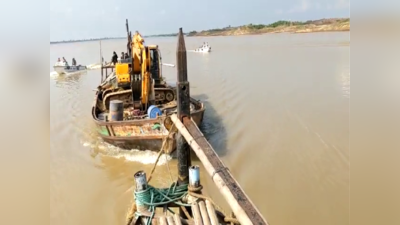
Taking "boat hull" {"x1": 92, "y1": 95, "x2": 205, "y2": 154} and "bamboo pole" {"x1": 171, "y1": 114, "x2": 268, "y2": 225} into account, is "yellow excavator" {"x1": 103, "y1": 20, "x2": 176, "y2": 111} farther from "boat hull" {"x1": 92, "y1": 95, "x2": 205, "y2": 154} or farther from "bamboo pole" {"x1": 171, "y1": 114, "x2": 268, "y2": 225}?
"bamboo pole" {"x1": 171, "y1": 114, "x2": 268, "y2": 225}

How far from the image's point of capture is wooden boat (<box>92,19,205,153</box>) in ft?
29.4

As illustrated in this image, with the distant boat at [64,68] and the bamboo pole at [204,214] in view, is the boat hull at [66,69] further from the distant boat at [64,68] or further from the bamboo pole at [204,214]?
the bamboo pole at [204,214]

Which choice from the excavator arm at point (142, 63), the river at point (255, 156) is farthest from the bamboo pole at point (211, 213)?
the excavator arm at point (142, 63)

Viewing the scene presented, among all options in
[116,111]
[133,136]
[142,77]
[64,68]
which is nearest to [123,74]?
[142,77]

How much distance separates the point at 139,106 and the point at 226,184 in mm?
7958

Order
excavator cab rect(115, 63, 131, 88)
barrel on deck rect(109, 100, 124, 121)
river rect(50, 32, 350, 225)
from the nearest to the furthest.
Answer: river rect(50, 32, 350, 225), barrel on deck rect(109, 100, 124, 121), excavator cab rect(115, 63, 131, 88)

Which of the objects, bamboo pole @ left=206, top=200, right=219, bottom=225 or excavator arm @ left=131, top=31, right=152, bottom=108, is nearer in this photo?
bamboo pole @ left=206, top=200, right=219, bottom=225

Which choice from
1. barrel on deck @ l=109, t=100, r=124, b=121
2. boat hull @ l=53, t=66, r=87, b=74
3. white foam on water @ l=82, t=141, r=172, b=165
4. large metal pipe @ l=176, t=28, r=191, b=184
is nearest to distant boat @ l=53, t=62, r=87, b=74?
boat hull @ l=53, t=66, r=87, b=74

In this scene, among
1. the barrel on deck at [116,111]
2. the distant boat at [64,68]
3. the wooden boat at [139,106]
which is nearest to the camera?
the wooden boat at [139,106]

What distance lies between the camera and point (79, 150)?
10.7 meters

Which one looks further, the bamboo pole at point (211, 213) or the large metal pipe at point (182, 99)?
the large metal pipe at point (182, 99)

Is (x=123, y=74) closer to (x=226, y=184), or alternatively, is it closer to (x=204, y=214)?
(x=204, y=214)

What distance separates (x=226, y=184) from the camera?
3314mm

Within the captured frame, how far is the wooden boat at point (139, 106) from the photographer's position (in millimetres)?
8953
